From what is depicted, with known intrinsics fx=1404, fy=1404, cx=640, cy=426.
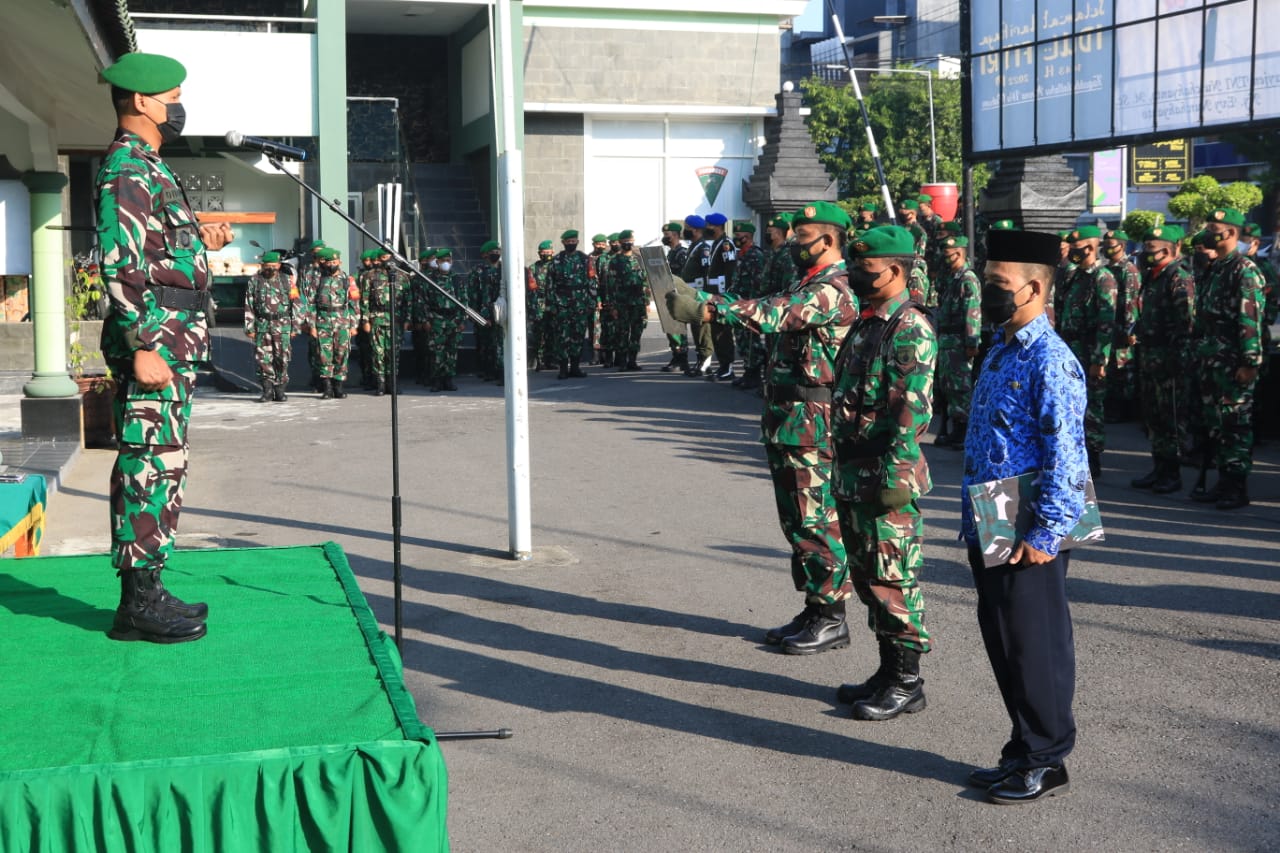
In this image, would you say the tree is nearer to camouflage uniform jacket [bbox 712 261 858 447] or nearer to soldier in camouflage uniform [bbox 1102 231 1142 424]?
soldier in camouflage uniform [bbox 1102 231 1142 424]

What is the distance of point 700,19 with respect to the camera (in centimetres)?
3391

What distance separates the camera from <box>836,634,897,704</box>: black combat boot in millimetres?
5621

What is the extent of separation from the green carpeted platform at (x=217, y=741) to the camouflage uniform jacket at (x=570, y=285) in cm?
1549

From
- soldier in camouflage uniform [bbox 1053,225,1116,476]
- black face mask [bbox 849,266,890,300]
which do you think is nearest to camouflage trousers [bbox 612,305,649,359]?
soldier in camouflage uniform [bbox 1053,225,1116,476]

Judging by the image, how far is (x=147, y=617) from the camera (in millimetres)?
4980

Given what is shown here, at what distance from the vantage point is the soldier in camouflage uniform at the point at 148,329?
480cm

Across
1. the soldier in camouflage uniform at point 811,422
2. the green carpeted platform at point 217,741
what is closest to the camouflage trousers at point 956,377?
the soldier in camouflage uniform at point 811,422

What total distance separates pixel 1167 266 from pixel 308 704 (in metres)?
8.88

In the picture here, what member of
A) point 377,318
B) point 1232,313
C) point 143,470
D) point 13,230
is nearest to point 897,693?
point 143,470

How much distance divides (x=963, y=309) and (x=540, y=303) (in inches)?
410

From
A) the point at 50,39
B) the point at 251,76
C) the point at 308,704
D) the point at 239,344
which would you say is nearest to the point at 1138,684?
the point at 308,704

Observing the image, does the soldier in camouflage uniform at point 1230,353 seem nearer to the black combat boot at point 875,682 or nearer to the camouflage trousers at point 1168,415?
the camouflage trousers at point 1168,415

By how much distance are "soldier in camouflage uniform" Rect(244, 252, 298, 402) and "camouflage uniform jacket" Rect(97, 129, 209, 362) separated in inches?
543

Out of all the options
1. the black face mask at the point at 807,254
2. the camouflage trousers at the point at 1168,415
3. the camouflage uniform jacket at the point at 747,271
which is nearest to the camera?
the black face mask at the point at 807,254
